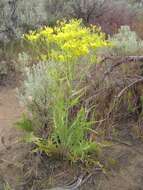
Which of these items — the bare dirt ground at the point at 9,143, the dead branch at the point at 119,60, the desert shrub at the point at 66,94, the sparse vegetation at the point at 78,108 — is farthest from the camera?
the dead branch at the point at 119,60

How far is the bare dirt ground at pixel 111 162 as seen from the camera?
162 inches

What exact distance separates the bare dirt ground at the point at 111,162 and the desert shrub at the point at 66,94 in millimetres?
304

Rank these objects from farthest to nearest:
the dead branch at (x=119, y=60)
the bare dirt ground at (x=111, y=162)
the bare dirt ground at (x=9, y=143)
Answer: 1. the dead branch at (x=119, y=60)
2. the bare dirt ground at (x=9, y=143)
3. the bare dirt ground at (x=111, y=162)

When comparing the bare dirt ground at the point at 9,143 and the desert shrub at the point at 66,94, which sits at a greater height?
the desert shrub at the point at 66,94

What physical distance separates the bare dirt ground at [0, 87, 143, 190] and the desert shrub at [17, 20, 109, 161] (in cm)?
30

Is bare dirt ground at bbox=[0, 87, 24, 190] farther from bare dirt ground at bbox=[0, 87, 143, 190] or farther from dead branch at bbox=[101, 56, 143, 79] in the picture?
dead branch at bbox=[101, 56, 143, 79]

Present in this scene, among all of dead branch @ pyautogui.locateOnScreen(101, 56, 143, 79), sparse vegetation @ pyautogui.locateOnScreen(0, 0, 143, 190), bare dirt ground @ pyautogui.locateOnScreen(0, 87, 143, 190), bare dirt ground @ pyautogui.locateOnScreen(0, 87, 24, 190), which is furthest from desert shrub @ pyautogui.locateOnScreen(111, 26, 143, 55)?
bare dirt ground @ pyautogui.locateOnScreen(0, 87, 24, 190)

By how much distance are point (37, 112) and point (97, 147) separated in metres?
0.74


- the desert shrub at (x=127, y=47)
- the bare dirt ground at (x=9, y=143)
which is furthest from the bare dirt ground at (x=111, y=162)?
the desert shrub at (x=127, y=47)

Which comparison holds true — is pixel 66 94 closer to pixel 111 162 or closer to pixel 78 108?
pixel 78 108

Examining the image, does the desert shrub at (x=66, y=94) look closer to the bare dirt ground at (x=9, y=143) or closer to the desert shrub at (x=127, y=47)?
the bare dirt ground at (x=9, y=143)

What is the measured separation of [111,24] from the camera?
8.36 metres

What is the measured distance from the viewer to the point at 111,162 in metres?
4.37

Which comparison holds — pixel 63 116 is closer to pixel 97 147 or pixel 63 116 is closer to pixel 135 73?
pixel 97 147
